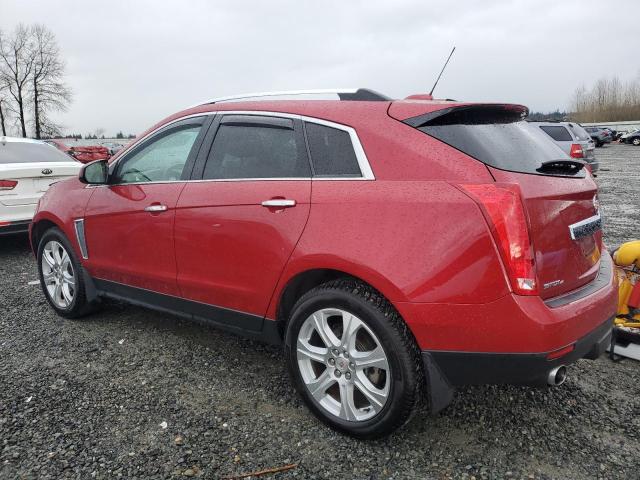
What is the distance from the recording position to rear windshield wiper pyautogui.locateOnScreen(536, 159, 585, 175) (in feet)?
7.73

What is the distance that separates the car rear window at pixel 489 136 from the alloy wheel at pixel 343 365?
3.04 feet

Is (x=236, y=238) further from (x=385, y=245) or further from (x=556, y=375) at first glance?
(x=556, y=375)

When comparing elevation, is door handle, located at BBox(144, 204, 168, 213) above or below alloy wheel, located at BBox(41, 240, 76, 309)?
above

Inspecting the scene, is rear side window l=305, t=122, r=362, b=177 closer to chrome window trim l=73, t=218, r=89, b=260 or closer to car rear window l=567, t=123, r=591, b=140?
chrome window trim l=73, t=218, r=89, b=260

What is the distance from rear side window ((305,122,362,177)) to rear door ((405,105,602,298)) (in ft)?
1.16

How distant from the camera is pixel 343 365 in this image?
8.16 ft

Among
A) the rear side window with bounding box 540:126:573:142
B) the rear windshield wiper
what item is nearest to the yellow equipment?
the rear windshield wiper

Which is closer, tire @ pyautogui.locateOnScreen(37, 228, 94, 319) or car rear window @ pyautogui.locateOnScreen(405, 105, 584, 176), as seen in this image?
car rear window @ pyautogui.locateOnScreen(405, 105, 584, 176)

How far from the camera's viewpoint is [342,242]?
93.0 inches

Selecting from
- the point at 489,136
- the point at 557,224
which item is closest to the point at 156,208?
the point at 489,136

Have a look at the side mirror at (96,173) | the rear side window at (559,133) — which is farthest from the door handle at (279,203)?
the rear side window at (559,133)

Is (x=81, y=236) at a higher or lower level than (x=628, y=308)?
higher

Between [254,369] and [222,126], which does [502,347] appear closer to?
[254,369]

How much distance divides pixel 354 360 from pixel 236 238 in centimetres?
93
